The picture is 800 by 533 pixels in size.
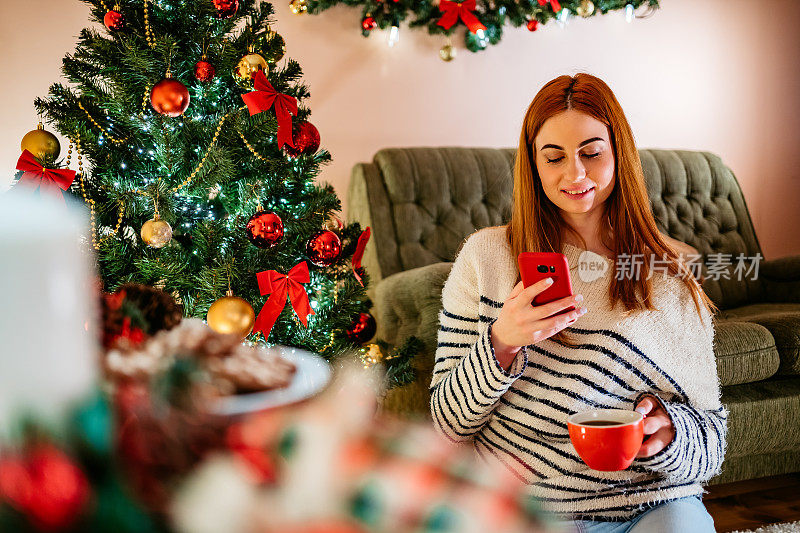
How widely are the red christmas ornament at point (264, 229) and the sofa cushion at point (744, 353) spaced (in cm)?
144

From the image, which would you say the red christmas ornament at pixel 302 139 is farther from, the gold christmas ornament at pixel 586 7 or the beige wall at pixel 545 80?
the gold christmas ornament at pixel 586 7

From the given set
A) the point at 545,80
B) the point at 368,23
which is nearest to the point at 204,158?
the point at 368,23

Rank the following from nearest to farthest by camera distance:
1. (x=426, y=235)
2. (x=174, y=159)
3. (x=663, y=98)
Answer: (x=174, y=159) < (x=426, y=235) < (x=663, y=98)

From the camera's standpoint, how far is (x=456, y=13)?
280cm

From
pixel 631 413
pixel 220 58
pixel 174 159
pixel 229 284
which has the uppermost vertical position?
pixel 220 58

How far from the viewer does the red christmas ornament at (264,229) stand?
127 centimetres

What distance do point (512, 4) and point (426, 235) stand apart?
3.92 ft

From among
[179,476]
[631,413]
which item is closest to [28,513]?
[179,476]

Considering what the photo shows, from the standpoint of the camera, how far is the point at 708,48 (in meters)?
3.56

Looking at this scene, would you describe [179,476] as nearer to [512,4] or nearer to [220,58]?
[220,58]

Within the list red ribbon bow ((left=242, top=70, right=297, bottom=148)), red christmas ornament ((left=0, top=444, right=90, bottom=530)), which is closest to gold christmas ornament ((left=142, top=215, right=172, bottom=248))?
red ribbon bow ((left=242, top=70, right=297, bottom=148))

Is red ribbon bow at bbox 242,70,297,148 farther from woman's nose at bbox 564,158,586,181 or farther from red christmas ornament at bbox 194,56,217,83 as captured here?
woman's nose at bbox 564,158,586,181

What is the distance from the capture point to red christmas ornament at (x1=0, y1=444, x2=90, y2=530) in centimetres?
17

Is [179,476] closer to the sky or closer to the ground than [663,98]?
closer to the ground
